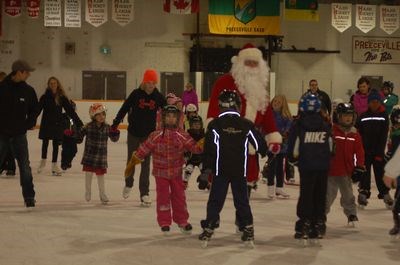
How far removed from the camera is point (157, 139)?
7.14 meters

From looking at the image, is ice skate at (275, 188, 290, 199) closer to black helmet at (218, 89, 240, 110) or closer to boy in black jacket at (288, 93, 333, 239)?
boy in black jacket at (288, 93, 333, 239)

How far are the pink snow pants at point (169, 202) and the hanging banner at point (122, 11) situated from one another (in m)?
16.7

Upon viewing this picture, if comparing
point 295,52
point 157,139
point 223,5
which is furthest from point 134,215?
point 295,52

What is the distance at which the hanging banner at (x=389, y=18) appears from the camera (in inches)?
937

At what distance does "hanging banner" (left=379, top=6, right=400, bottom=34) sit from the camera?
2380 cm

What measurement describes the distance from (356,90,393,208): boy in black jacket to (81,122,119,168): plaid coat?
3.25 metres

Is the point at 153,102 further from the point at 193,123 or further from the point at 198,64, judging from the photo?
the point at 198,64

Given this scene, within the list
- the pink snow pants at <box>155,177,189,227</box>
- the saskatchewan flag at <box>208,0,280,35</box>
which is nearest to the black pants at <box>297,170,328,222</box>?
the pink snow pants at <box>155,177,189,227</box>

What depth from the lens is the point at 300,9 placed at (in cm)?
2416

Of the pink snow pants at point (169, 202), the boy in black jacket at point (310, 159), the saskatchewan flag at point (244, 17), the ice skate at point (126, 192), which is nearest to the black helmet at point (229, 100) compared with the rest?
the boy in black jacket at point (310, 159)

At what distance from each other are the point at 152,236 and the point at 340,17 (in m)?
17.5

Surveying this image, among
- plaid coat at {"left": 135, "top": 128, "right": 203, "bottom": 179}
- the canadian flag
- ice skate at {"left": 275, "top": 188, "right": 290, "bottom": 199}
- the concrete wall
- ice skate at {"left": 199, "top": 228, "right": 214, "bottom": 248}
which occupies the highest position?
the canadian flag

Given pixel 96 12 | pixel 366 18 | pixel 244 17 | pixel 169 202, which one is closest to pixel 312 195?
pixel 169 202

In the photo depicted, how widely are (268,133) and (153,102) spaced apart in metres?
2.20
